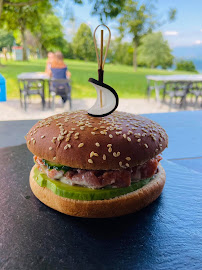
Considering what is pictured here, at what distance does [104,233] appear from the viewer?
119 centimetres

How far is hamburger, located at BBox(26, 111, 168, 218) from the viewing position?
1.30 m

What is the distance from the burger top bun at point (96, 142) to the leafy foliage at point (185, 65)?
34.9 metres

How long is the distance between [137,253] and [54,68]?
296 inches

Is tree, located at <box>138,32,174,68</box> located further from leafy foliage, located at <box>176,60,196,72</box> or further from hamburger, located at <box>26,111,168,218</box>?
hamburger, located at <box>26,111,168,218</box>

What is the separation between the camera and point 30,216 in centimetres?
131

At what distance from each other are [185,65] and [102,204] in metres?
35.7

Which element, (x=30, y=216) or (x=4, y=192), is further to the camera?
(x=4, y=192)

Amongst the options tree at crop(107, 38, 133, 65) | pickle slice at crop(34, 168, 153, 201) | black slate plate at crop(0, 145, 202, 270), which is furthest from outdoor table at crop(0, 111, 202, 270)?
tree at crop(107, 38, 133, 65)

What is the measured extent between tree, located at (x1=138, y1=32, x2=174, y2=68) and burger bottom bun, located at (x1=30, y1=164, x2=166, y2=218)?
97.6ft

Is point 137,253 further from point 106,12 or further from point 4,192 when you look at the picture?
point 106,12

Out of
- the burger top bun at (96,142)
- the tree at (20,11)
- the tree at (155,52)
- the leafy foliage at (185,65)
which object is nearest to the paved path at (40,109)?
the tree at (20,11)

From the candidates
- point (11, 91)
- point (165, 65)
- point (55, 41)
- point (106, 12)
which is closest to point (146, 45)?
point (165, 65)

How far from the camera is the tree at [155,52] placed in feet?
97.5

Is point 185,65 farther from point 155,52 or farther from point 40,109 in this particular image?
point 40,109
